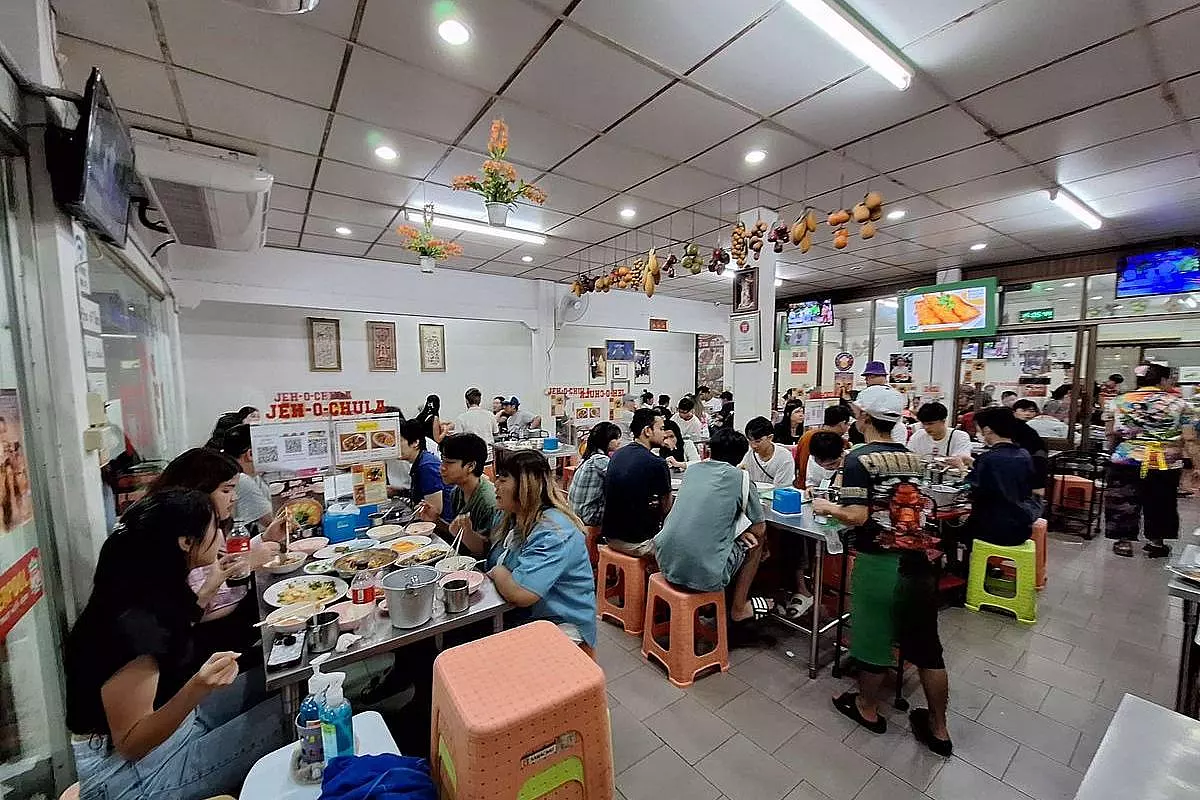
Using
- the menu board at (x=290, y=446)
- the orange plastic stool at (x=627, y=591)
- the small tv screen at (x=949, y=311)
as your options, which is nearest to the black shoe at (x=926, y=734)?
the orange plastic stool at (x=627, y=591)

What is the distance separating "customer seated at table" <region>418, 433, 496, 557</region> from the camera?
255 centimetres

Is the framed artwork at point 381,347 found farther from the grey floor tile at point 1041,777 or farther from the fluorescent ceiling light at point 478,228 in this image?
the grey floor tile at point 1041,777

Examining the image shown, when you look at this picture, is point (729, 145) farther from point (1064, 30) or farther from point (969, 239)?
point (969, 239)

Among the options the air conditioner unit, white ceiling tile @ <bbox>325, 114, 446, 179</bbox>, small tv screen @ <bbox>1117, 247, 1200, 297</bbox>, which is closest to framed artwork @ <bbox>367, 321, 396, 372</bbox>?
the air conditioner unit

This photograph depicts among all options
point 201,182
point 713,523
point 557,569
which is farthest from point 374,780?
point 201,182

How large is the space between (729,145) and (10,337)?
3743mm

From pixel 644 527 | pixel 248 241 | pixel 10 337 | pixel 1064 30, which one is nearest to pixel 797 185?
pixel 1064 30

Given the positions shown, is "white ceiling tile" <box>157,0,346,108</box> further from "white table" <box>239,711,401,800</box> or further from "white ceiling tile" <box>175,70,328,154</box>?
"white table" <box>239,711,401,800</box>

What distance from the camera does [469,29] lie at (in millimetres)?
2188

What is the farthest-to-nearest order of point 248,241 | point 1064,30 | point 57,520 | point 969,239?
point 969,239, point 248,241, point 1064,30, point 57,520

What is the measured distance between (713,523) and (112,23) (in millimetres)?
3767

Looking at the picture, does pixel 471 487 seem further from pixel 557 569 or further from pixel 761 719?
pixel 761 719

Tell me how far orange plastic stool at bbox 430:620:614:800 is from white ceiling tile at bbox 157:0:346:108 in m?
2.80

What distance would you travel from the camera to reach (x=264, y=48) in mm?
2311
